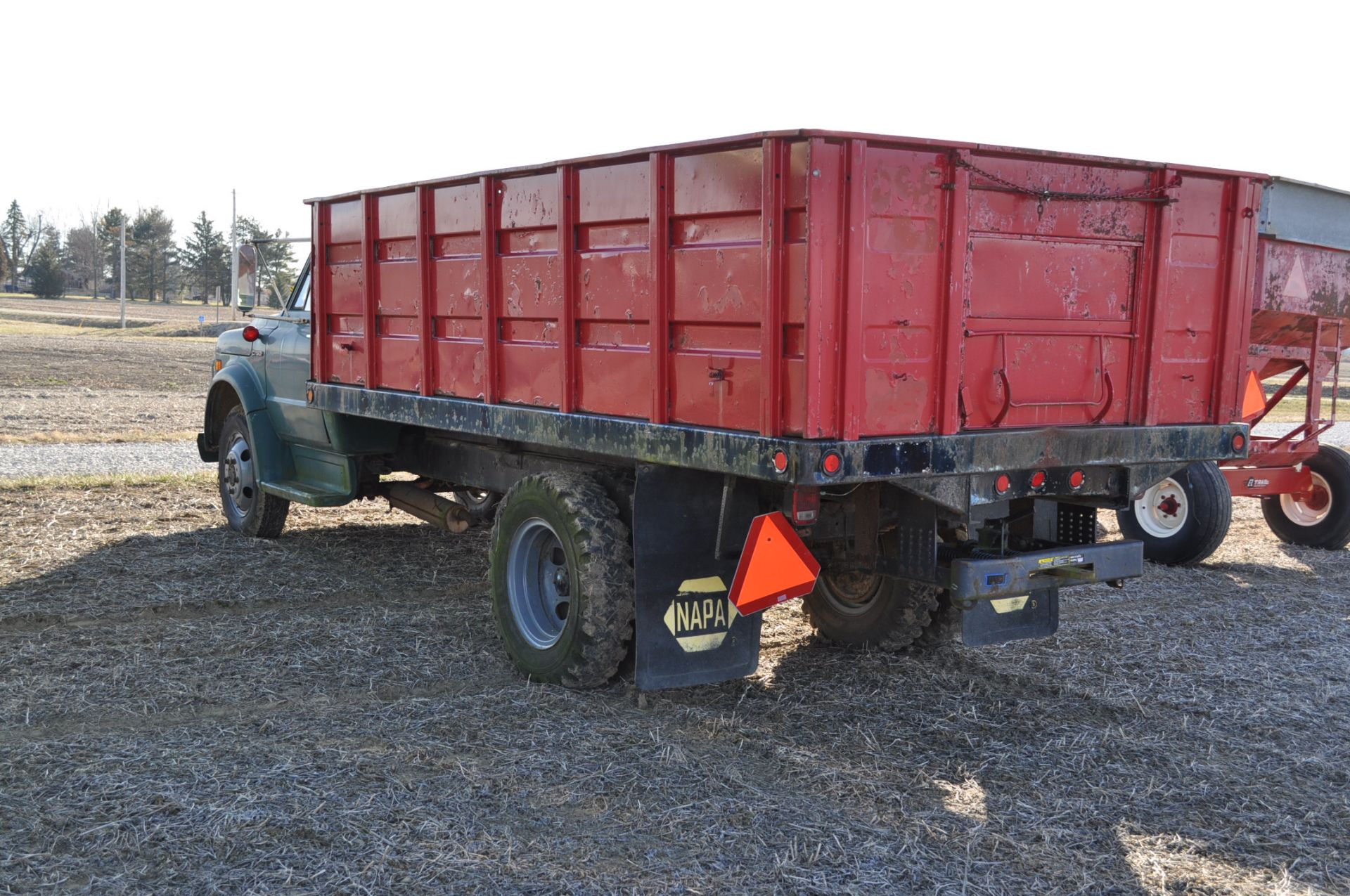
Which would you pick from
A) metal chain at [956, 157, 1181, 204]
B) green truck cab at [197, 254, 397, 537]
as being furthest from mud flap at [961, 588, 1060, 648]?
green truck cab at [197, 254, 397, 537]

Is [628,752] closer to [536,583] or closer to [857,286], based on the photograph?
[536,583]

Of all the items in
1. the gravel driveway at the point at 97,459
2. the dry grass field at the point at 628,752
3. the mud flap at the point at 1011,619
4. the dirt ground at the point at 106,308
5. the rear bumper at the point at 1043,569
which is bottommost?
the dry grass field at the point at 628,752

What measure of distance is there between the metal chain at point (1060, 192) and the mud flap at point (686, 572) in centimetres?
152

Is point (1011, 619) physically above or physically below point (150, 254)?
below

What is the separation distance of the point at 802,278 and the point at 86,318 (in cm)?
5583

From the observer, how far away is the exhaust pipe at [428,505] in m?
7.63

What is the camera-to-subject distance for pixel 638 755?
15.1ft

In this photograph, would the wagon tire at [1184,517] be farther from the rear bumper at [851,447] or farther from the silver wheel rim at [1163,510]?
the rear bumper at [851,447]

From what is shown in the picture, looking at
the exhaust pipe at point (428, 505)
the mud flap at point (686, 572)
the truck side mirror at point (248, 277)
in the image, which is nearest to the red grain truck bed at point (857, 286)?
the mud flap at point (686, 572)

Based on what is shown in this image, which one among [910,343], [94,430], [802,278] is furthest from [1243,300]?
[94,430]

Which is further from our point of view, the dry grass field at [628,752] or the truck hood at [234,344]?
the truck hood at [234,344]

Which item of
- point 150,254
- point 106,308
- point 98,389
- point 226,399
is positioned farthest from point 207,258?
point 226,399

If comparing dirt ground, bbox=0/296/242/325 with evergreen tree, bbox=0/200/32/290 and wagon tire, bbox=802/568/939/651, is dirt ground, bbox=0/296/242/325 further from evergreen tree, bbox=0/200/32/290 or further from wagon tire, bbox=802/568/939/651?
wagon tire, bbox=802/568/939/651

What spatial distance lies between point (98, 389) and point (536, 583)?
19044 millimetres
